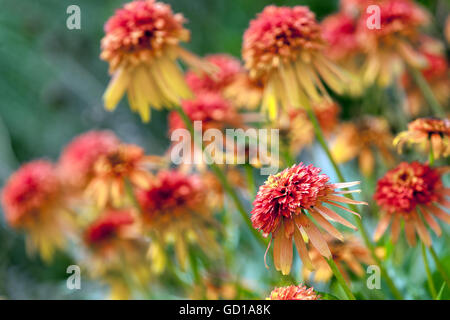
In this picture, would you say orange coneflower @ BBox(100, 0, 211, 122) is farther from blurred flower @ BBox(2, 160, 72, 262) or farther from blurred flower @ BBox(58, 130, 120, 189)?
blurred flower @ BBox(2, 160, 72, 262)

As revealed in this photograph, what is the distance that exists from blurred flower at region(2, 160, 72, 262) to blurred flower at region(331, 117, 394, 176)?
520 millimetres

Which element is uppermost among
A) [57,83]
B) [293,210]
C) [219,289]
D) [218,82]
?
[57,83]

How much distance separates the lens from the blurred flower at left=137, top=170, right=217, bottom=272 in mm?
681

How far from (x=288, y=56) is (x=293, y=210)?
0.23 meters

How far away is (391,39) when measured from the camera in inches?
30.5

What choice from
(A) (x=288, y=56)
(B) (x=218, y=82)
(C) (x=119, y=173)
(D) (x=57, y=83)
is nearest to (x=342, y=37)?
(B) (x=218, y=82)

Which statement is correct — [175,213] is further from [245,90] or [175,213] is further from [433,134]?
[433,134]

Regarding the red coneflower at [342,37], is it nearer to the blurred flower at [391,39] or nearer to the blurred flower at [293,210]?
the blurred flower at [391,39]

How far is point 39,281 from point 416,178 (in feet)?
4.09

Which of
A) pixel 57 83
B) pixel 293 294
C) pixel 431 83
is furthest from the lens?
pixel 57 83

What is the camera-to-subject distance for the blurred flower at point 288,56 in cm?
56

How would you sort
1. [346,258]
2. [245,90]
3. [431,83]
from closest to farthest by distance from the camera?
[346,258] < [245,90] < [431,83]
